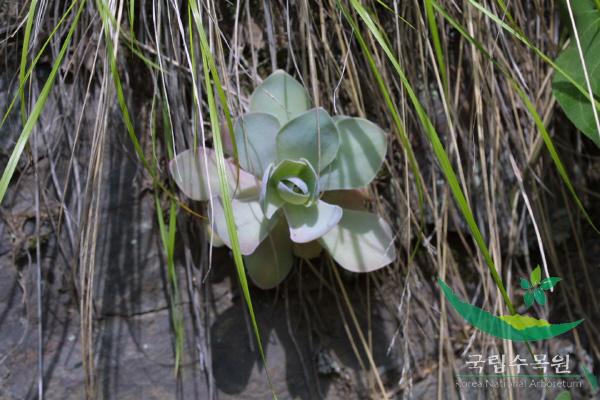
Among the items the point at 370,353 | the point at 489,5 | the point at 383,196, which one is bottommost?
the point at 370,353

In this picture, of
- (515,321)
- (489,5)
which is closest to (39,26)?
(489,5)

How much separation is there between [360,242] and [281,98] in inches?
9.8

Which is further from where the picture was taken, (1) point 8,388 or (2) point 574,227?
(2) point 574,227

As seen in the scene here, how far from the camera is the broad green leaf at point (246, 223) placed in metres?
0.84

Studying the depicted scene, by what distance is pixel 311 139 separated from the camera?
2.85 ft

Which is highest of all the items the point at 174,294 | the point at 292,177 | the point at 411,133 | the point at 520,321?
the point at 411,133

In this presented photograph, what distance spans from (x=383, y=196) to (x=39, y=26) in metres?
0.61

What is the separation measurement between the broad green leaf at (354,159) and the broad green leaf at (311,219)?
41 mm

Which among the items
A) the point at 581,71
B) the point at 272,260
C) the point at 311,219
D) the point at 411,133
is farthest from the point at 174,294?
the point at 581,71

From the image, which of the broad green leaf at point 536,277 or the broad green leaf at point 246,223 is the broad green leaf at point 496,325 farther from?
the broad green leaf at point 246,223

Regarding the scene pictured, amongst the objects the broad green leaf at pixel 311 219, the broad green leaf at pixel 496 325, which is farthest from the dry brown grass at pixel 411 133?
the broad green leaf at pixel 311 219

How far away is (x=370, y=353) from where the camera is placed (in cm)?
99

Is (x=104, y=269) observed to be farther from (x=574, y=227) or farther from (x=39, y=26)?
(x=574, y=227)

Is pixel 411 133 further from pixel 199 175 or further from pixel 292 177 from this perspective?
pixel 199 175
